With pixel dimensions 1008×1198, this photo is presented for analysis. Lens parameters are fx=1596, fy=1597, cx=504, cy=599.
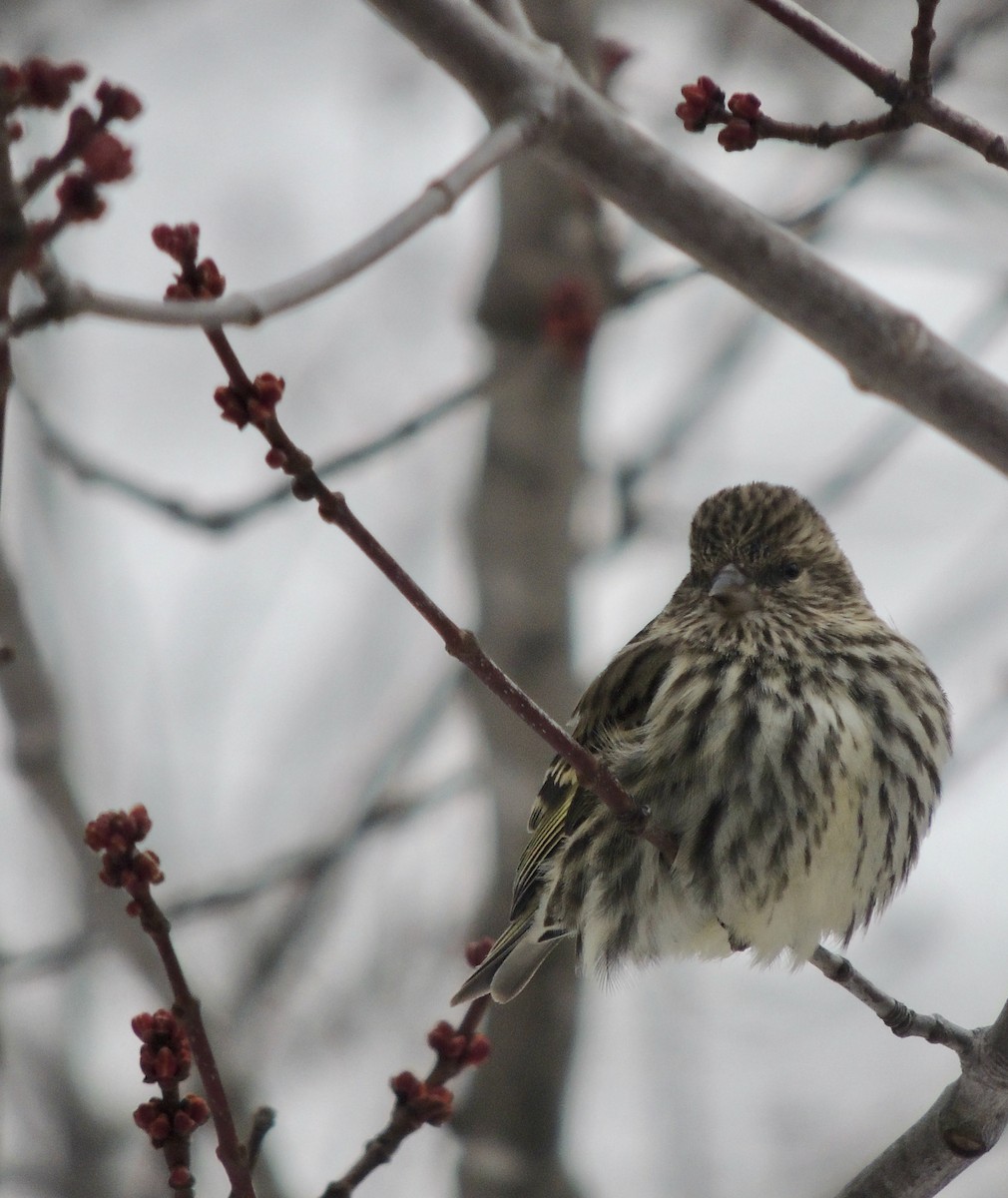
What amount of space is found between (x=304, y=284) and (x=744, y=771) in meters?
2.44

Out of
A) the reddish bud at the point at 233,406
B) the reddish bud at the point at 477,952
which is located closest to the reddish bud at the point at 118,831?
the reddish bud at the point at 233,406

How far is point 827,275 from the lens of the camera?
2.49 metres

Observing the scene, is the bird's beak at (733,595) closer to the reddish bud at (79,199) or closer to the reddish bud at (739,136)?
the reddish bud at (739,136)

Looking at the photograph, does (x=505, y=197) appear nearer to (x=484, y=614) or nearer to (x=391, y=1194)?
(x=484, y=614)

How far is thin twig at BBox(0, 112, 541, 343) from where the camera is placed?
177 centimetres

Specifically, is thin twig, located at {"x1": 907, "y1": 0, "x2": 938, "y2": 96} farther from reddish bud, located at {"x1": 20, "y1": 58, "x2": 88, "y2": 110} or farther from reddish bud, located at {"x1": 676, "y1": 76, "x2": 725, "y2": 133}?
reddish bud, located at {"x1": 20, "y1": 58, "x2": 88, "y2": 110}

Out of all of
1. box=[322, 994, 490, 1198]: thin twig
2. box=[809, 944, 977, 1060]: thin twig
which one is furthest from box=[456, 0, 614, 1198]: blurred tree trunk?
box=[322, 994, 490, 1198]: thin twig

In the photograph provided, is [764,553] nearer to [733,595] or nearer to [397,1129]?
[733,595]

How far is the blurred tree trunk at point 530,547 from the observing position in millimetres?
5887

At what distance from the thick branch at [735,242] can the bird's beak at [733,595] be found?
7.07 ft

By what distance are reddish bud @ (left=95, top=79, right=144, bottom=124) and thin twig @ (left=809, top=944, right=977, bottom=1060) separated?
2.56 meters

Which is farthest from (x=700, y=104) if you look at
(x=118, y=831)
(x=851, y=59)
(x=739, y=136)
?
(x=118, y=831)

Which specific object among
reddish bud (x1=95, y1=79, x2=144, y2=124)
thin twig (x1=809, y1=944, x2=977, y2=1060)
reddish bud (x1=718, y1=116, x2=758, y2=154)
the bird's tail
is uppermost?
the bird's tail

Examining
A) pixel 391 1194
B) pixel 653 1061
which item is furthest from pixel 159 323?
pixel 653 1061
